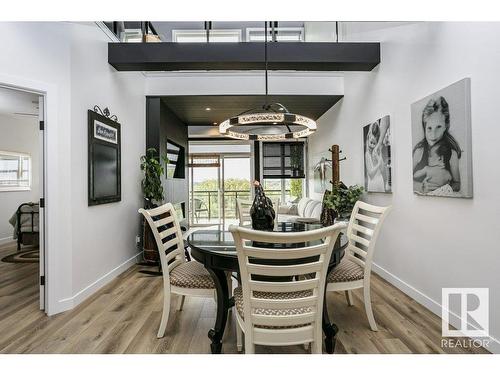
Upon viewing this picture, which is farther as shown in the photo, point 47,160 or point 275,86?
point 275,86

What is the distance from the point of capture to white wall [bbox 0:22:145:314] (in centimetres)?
231

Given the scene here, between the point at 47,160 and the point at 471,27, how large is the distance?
3639mm

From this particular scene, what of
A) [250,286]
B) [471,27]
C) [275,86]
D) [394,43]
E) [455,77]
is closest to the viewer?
[250,286]

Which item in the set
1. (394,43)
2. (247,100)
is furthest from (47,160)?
(394,43)

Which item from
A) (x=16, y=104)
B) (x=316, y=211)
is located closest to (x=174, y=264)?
(x=316, y=211)

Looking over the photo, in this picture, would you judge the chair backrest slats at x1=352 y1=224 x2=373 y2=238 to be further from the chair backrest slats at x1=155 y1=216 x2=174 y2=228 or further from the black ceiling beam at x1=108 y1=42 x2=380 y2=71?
the black ceiling beam at x1=108 y1=42 x2=380 y2=71

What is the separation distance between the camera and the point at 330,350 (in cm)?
185

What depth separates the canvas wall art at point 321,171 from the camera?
5.24 meters

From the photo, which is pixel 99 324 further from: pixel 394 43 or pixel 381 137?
pixel 394 43

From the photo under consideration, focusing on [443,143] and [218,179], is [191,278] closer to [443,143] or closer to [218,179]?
[443,143]

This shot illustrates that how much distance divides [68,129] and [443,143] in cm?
338

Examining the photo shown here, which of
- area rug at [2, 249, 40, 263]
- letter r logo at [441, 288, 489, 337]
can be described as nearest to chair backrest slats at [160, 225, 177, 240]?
letter r logo at [441, 288, 489, 337]

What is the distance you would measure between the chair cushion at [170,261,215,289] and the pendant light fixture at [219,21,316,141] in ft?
4.14

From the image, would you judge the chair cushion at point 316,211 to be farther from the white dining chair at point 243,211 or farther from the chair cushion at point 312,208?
the white dining chair at point 243,211
